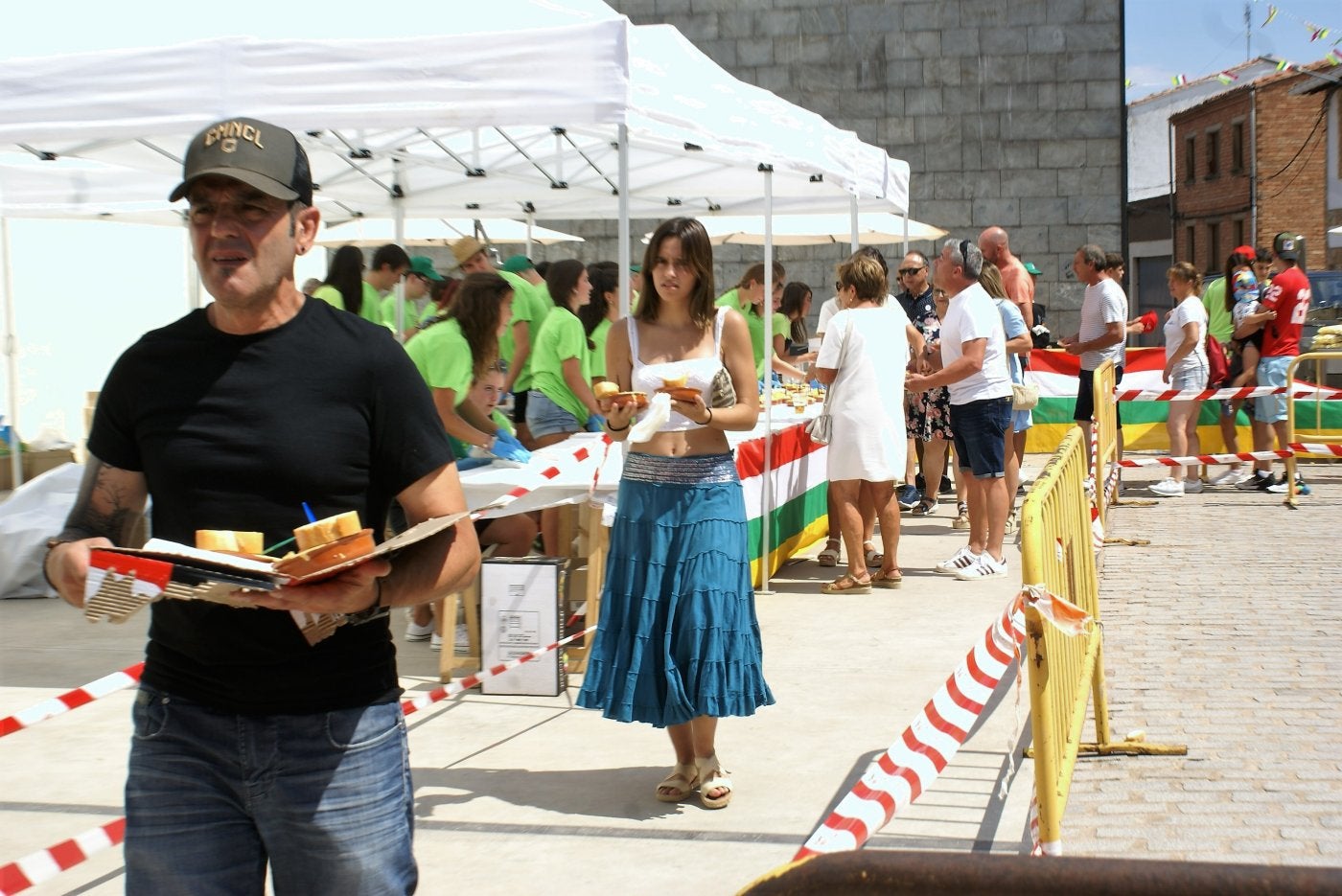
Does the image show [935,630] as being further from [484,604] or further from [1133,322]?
[1133,322]

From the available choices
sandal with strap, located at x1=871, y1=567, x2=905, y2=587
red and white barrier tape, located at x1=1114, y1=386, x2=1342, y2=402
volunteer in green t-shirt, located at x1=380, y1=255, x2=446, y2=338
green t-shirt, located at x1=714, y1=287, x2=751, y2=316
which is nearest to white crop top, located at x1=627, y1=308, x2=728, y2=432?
sandal with strap, located at x1=871, y1=567, x2=905, y2=587

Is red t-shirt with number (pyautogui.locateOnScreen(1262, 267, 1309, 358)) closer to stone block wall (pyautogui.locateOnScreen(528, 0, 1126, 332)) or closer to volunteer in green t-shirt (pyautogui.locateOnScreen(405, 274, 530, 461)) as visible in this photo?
stone block wall (pyautogui.locateOnScreen(528, 0, 1126, 332))

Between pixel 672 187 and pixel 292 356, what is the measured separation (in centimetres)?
978

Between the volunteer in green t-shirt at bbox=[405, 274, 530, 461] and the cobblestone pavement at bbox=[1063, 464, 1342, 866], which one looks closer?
the cobblestone pavement at bbox=[1063, 464, 1342, 866]

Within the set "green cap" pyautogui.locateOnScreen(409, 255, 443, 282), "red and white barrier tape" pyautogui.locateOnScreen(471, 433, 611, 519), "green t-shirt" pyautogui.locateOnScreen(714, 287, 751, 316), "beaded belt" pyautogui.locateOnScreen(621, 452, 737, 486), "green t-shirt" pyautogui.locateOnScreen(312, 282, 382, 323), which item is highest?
"green cap" pyautogui.locateOnScreen(409, 255, 443, 282)

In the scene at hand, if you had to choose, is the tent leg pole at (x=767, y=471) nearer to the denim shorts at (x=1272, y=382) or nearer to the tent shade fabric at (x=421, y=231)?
the denim shorts at (x=1272, y=382)

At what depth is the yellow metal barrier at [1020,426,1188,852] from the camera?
132 inches

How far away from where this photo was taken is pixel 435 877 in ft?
14.0

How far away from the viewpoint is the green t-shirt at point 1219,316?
46.8 feet

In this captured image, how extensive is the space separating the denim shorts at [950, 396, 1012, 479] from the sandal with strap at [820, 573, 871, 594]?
0.88 metres

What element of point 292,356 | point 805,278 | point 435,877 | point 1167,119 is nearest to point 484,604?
point 435,877

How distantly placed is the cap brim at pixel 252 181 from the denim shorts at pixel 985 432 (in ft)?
21.5

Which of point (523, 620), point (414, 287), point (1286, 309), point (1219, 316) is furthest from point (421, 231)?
point (523, 620)

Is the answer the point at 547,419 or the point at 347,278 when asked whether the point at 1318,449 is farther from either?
the point at 347,278
